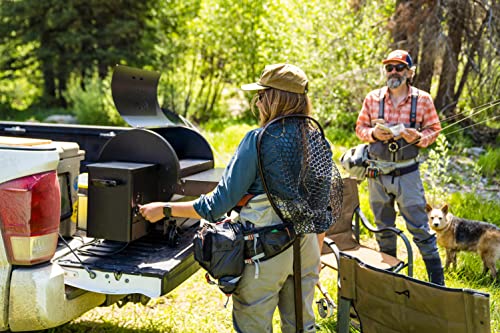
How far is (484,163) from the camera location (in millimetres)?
8922

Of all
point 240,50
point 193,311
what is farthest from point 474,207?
point 240,50

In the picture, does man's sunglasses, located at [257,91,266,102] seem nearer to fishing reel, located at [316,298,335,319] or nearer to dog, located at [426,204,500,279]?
fishing reel, located at [316,298,335,319]

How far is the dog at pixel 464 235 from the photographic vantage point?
5258 millimetres

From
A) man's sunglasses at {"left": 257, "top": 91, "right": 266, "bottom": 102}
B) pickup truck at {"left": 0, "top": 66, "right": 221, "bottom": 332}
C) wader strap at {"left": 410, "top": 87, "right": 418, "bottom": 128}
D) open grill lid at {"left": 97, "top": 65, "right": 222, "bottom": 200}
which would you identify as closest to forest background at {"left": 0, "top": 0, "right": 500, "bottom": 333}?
wader strap at {"left": 410, "top": 87, "right": 418, "bottom": 128}

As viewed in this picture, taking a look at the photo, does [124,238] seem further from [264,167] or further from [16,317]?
[264,167]

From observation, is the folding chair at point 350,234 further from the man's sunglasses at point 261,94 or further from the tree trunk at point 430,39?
the tree trunk at point 430,39

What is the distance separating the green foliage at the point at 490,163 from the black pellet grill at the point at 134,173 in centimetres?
610

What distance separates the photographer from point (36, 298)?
299cm

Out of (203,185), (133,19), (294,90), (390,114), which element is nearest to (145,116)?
(203,185)

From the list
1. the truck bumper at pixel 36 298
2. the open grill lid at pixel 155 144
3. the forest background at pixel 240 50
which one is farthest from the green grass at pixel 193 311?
the forest background at pixel 240 50

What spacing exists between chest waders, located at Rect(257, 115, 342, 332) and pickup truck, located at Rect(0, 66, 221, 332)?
848 mm

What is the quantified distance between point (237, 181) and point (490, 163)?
23.8 ft

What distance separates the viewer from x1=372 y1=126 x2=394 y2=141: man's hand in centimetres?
473

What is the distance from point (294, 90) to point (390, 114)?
2.31 metres
